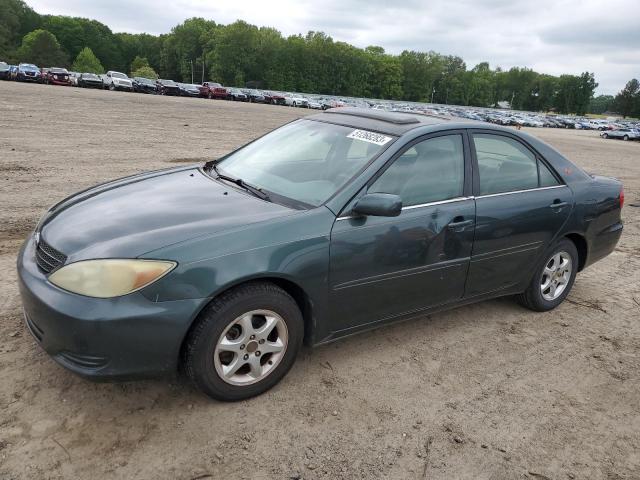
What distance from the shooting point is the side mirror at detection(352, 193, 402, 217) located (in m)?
3.10

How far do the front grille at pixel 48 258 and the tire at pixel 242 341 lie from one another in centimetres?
79

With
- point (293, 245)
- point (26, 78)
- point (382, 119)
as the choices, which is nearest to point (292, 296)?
point (293, 245)

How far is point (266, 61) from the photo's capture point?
124 metres

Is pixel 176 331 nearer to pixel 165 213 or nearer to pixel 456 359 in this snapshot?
pixel 165 213

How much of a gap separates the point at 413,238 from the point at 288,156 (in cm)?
114

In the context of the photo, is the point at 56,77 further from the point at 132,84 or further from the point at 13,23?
the point at 13,23

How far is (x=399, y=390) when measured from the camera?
330 centimetres

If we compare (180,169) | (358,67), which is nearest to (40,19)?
(358,67)

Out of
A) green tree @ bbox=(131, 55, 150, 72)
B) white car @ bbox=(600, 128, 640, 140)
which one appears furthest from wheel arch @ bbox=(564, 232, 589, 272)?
green tree @ bbox=(131, 55, 150, 72)

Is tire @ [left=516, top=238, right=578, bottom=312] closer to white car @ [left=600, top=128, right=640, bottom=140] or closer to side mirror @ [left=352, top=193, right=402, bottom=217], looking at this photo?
side mirror @ [left=352, top=193, right=402, bottom=217]

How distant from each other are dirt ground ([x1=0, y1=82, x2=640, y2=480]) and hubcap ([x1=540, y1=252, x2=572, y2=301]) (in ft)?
0.68

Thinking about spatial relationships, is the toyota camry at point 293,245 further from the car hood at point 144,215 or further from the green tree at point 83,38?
the green tree at point 83,38

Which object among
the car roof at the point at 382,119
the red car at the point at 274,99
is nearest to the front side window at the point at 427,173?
the car roof at the point at 382,119

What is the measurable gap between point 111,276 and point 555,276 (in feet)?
12.3
